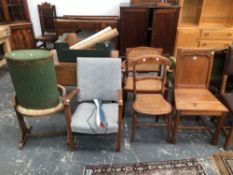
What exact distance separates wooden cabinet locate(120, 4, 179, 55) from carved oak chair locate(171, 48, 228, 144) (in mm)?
1852

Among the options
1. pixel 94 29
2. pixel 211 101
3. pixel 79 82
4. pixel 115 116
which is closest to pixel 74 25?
pixel 94 29

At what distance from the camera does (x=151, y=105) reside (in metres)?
1.94

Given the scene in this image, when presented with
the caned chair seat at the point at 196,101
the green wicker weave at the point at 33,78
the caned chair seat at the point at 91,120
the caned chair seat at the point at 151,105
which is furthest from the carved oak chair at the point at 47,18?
the caned chair seat at the point at 196,101

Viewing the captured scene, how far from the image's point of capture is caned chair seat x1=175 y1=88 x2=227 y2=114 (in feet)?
6.00

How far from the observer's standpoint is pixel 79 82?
2012 mm

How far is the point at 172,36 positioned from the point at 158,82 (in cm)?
188

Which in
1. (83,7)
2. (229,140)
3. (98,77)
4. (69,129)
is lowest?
(229,140)

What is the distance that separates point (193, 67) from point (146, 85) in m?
0.56

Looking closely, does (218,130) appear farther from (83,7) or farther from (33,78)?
(83,7)

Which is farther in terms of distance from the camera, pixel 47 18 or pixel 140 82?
pixel 47 18

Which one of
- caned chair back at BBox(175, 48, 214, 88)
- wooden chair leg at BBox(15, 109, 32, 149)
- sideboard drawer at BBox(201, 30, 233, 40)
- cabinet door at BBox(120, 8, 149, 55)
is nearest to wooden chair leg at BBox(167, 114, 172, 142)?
caned chair back at BBox(175, 48, 214, 88)

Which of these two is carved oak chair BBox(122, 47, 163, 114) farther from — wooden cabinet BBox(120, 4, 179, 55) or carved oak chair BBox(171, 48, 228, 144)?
wooden cabinet BBox(120, 4, 179, 55)

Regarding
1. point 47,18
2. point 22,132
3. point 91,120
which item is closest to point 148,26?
point 47,18

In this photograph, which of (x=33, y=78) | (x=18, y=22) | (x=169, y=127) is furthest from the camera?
(x=18, y=22)
